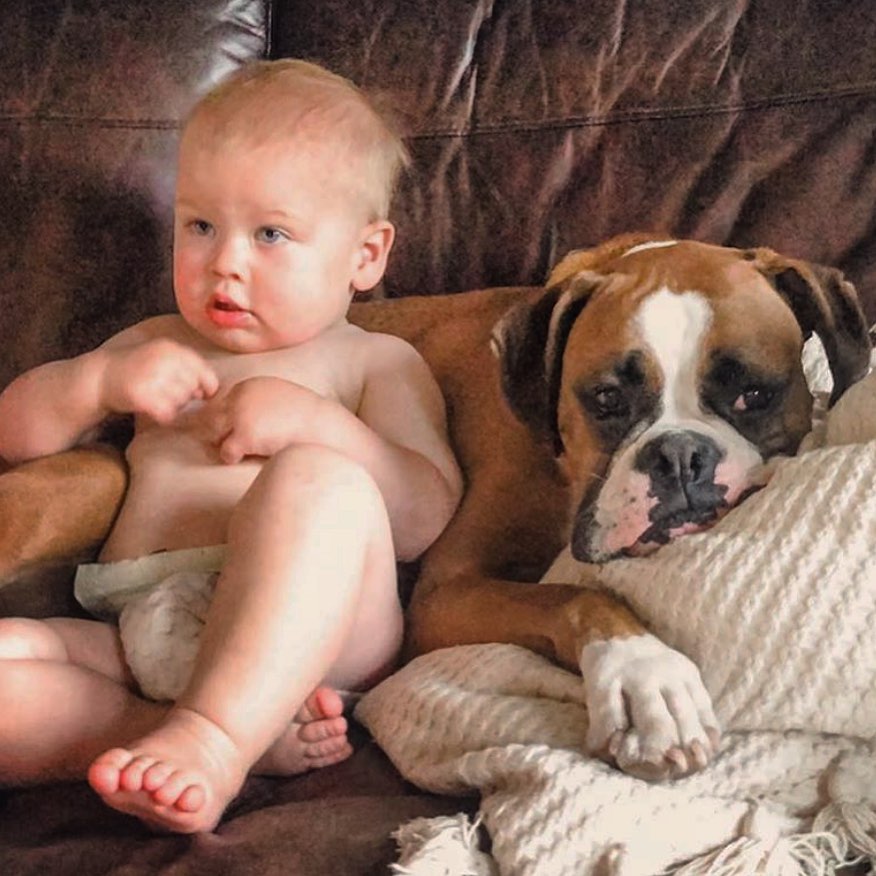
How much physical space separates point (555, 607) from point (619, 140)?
2.53 feet

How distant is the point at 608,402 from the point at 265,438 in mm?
365

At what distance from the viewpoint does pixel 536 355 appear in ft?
4.91

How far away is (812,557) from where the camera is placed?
1.06m

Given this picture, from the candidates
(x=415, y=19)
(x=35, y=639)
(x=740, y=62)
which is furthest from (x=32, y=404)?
(x=740, y=62)

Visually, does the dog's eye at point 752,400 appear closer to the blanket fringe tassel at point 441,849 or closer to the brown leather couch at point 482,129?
the brown leather couch at point 482,129

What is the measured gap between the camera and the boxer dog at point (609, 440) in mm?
1229

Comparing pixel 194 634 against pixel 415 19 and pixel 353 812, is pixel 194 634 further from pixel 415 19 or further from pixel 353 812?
pixel 415 19

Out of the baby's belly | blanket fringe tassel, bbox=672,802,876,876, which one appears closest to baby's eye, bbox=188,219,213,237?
the baby's belly

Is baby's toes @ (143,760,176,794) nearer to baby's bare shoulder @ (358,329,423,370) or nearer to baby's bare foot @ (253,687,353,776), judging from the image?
baby's bare foot @ (253,687,353,776)

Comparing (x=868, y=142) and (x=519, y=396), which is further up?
(x=868, y=142)

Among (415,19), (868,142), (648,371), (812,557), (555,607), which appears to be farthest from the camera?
(415,19)

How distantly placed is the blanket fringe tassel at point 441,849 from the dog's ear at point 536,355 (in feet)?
1.81

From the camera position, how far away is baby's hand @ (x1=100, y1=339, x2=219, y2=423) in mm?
1410

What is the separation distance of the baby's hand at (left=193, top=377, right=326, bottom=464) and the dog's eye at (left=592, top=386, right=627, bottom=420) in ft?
0.96
